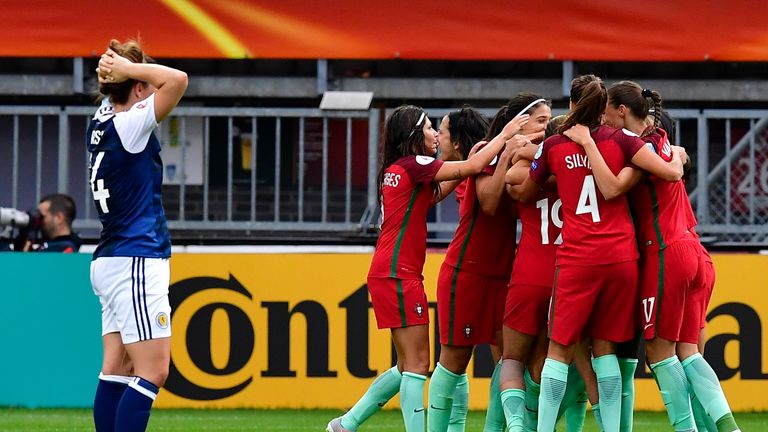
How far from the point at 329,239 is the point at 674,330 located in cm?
530

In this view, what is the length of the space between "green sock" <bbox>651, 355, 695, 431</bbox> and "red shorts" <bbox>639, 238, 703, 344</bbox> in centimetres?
14

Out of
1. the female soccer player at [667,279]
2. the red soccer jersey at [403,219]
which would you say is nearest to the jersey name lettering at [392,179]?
the red soccer jersey at [403,219]

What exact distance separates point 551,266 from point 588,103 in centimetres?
86

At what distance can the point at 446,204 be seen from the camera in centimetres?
1404

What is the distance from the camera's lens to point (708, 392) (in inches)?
271

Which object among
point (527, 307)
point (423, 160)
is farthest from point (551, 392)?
point (423, 160)

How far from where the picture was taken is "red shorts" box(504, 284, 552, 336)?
271 inches

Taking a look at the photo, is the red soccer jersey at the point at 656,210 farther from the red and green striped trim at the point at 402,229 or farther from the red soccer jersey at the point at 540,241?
the red and green striped trim at the point at 402,229

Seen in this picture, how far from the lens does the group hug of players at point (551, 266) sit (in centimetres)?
663

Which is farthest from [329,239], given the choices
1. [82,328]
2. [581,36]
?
[581,36]

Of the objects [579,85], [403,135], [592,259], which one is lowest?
[592,259]

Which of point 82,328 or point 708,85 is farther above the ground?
point 708,85

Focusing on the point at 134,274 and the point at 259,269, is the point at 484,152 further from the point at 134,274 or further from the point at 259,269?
the point at 259,269

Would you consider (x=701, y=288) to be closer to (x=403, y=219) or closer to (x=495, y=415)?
(x=495, y=415)
